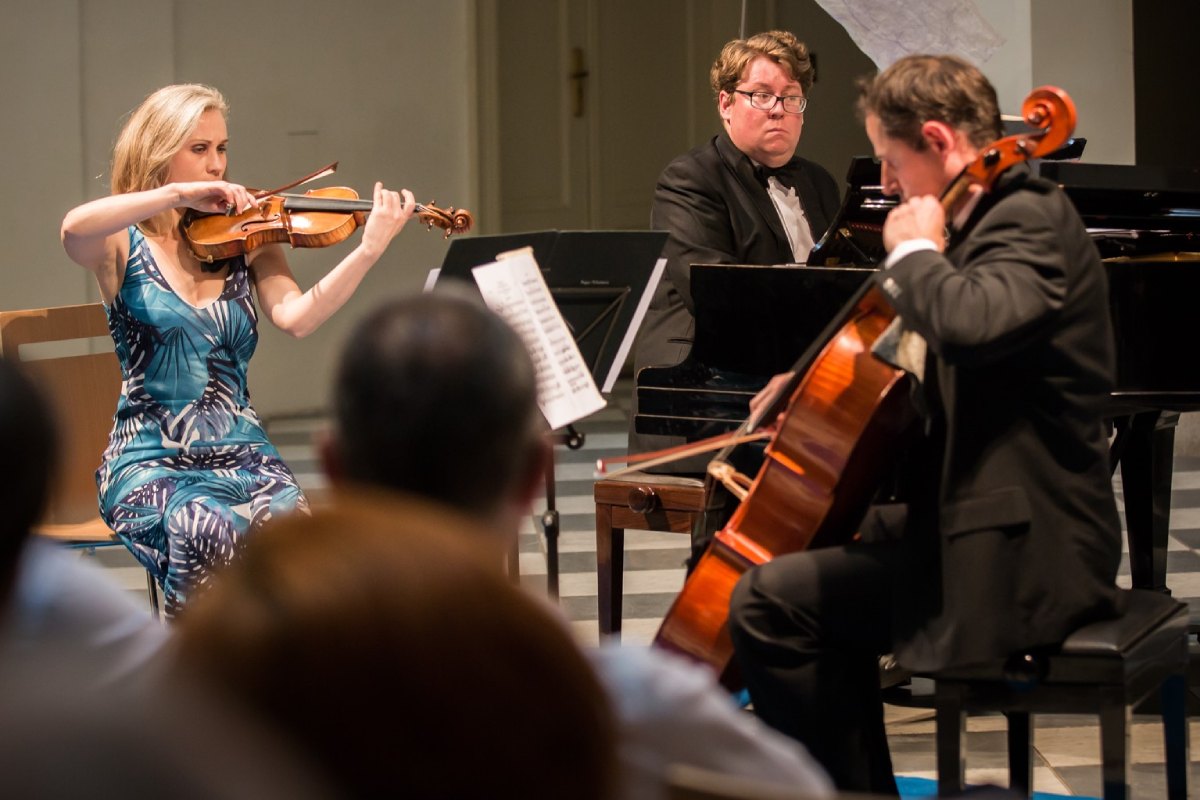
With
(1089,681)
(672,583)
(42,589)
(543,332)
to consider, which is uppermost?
(543,332)

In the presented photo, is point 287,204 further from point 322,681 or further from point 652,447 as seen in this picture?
point 322,681

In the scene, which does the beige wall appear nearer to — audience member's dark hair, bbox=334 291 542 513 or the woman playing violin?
the woman playing violin

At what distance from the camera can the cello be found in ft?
7.72

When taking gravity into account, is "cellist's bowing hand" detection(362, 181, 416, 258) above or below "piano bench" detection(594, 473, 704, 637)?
above

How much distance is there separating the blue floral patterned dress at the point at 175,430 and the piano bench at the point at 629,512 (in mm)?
653

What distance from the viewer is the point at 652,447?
339 cm

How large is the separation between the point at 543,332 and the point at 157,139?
3.56 ft

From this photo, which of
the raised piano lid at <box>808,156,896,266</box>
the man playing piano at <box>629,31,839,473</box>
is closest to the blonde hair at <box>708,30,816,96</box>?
the man playing piano at <box>629,31,839,473</box>

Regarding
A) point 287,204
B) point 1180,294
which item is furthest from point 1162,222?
point 287,204

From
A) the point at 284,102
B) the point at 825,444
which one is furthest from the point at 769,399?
the point at 284,102

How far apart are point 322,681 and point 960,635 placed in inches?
73.2

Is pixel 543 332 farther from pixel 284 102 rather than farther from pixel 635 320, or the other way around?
pixel 284 102

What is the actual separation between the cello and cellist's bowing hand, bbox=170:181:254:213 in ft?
4.01

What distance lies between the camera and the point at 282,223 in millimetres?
3338
